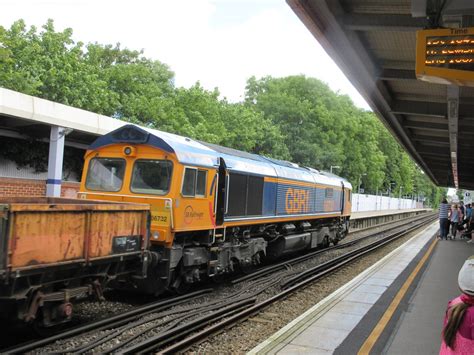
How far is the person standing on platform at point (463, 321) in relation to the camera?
2.74 metres

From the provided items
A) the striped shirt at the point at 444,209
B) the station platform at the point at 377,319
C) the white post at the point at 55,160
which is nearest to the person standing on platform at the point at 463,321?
the station platform at the point at 377,319

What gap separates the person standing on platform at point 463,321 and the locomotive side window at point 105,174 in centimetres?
757

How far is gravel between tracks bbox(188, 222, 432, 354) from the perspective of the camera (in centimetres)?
693

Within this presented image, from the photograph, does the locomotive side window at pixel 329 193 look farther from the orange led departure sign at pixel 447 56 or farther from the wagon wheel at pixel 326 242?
the orange led departure sign at pixel 447 56

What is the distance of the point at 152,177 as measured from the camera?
30.2ft

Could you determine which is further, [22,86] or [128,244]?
[22,86]

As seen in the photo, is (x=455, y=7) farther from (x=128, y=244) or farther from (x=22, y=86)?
(x=22, y=86)

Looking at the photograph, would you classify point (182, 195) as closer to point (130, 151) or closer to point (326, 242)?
point (130, 151)

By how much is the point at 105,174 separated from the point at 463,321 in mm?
8040

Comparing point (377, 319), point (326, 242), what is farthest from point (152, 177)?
point (326, 242)

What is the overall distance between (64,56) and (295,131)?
25329mm

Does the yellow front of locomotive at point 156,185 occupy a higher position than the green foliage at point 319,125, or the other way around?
the green foliage at point 319,125

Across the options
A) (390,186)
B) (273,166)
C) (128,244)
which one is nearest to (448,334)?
(128,244)

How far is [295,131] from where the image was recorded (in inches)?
1786
